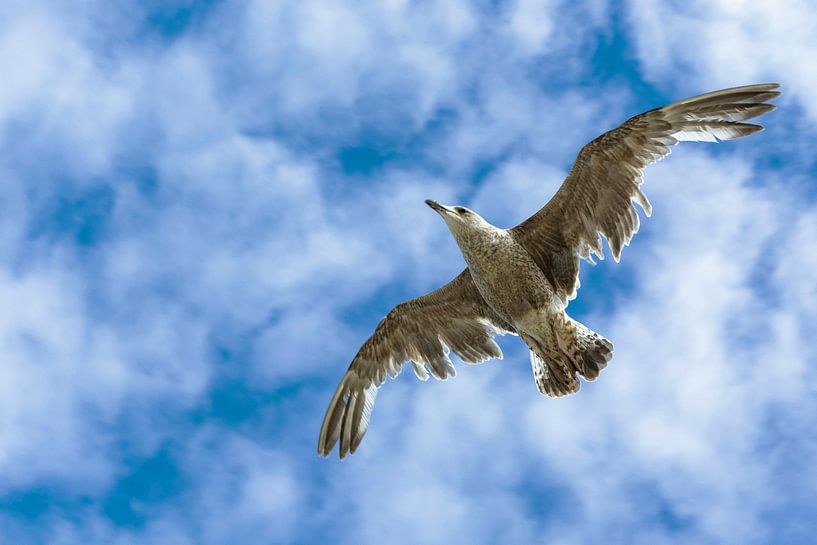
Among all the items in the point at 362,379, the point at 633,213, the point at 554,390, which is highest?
the point at 362,379

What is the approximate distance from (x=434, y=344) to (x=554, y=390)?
1.78 meters

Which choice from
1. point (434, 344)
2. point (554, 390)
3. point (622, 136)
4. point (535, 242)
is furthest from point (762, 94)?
point (434, 344)

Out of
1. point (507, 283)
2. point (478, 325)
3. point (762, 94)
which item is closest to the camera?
point (762, 94)

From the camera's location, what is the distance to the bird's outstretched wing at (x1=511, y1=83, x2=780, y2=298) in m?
11.0

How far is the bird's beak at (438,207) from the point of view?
12.0m

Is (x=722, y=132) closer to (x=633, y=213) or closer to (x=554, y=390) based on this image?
(x=633, y=213)

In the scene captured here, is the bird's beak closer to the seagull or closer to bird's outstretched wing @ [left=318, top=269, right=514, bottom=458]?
the seagull

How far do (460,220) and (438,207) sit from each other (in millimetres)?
340

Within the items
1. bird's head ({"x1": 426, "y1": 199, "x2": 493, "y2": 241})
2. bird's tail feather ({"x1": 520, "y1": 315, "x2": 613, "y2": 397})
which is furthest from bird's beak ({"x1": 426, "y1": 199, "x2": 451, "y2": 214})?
bird's tail feather ({"x1": 520, "y1": 315, "x2": 613, "y2": 397})

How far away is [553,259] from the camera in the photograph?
11.9m

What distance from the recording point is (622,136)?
11.3m

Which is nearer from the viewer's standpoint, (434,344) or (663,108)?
(663,108)

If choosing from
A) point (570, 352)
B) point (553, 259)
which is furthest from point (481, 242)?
point (570, 352)

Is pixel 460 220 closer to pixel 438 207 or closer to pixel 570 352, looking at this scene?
pixel 438 207
